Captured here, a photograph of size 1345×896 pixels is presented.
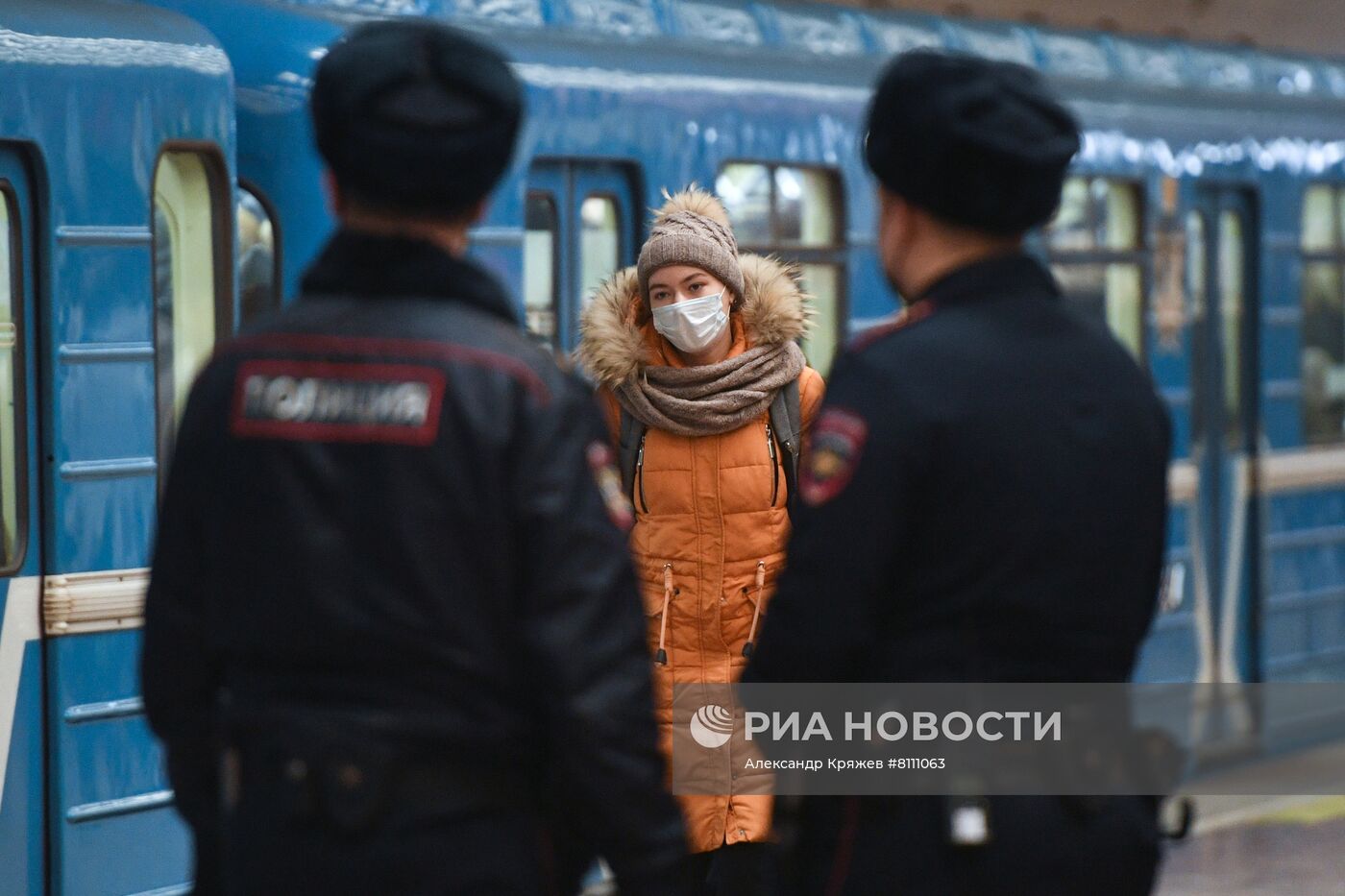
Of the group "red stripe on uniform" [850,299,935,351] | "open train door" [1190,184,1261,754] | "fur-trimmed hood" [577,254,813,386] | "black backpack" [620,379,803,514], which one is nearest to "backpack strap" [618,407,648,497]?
"black backpack" [620,379,803,514]

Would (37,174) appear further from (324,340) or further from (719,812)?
(324,340)

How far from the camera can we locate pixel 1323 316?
10648 mm

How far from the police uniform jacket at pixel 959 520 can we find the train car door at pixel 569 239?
4.18 metres

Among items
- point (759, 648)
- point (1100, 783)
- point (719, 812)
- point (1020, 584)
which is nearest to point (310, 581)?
point (759, 648)

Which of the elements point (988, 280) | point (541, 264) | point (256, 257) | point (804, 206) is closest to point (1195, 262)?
point (804, 206)

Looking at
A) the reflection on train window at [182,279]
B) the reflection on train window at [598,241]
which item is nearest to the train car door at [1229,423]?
the reflection on train window at [598,241]

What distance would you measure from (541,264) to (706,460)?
245 centimetres

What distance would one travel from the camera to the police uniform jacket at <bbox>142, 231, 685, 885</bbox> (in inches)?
98.6

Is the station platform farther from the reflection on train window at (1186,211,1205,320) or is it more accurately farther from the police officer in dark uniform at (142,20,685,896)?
the police officer in dark uniform at (142,20,685,896)

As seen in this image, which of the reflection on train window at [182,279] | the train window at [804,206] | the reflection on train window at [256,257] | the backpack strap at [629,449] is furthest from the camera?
the train window at [804,206]

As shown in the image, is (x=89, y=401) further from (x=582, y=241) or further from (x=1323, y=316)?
(x=1323, y=316)

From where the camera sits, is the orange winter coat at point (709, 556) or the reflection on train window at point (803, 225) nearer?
the orange winter coat at point (709, 556)

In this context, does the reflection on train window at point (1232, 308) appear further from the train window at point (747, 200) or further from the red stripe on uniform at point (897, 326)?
the red stripe on uniform at point (897, 326)

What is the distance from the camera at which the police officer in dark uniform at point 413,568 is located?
2.50 m
